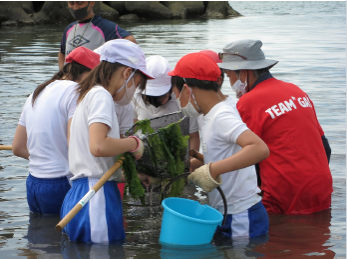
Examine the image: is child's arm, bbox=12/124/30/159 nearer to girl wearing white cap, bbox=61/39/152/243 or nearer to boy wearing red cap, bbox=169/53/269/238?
girl wearing white cap, bbox=61/39/152/243

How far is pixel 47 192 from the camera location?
13.8 feet

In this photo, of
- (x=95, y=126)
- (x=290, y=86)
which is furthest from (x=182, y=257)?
(x=290, y=86)

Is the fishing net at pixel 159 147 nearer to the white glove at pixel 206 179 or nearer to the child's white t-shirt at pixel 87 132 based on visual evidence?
the child's white t-shirt at pixel 87 132

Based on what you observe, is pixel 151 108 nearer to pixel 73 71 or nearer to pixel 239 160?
pixel 73 71

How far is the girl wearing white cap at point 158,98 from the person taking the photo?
520 cm

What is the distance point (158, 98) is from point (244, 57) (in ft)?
3.79

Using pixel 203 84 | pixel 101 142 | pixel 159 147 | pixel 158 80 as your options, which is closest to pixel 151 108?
pixel 158 80

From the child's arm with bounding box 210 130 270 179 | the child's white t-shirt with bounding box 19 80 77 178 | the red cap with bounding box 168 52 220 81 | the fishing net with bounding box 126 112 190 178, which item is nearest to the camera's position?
the child's arm with bounding box 210 130 270 179

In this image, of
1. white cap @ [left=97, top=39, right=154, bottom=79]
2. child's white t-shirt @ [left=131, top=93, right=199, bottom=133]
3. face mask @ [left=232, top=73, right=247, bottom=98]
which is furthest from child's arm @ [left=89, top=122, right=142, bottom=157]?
child's white t-shirt @ [left=131, top=93, right=199, bottom=133]

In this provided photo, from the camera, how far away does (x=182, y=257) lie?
364cm

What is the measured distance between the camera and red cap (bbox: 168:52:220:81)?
11.7ft

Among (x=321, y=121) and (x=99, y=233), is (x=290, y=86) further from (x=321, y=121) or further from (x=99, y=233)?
(x=321, y=121)

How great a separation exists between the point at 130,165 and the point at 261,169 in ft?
4.99

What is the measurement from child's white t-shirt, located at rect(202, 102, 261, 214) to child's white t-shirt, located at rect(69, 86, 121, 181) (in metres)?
0.69
